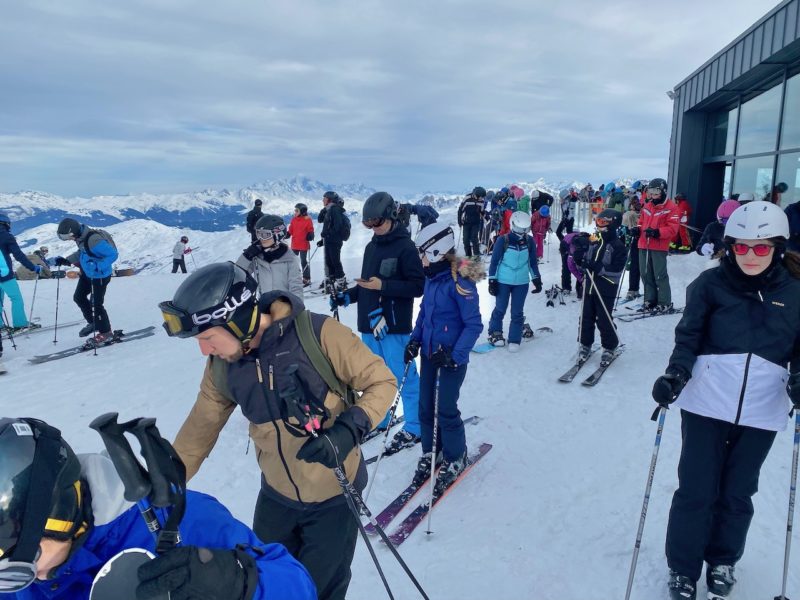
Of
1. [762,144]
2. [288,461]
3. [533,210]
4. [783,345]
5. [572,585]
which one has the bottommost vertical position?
[572,585]

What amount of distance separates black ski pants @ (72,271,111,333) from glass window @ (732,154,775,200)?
14.0 metres

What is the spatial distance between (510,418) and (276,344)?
4.15 meters

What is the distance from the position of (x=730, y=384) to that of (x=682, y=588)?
4.13 ft

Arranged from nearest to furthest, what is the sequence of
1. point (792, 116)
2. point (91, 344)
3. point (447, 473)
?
point (447, 473) → point (91, 344) → point (792, 116)

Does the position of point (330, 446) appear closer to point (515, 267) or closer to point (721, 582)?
point (721, 582)

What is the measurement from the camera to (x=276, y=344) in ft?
7.26

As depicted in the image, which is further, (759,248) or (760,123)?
(760,123)

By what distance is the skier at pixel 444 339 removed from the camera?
4133 millimetres

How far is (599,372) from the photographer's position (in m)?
6.96

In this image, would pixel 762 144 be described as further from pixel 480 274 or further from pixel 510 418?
pixel 480 274

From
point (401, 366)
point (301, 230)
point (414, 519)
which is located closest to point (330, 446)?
point (414, 519)

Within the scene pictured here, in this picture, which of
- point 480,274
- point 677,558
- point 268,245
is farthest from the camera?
point 268,245

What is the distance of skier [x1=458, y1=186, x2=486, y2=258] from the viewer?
49.8ft

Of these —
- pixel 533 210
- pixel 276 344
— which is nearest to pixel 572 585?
pixel 276 344
